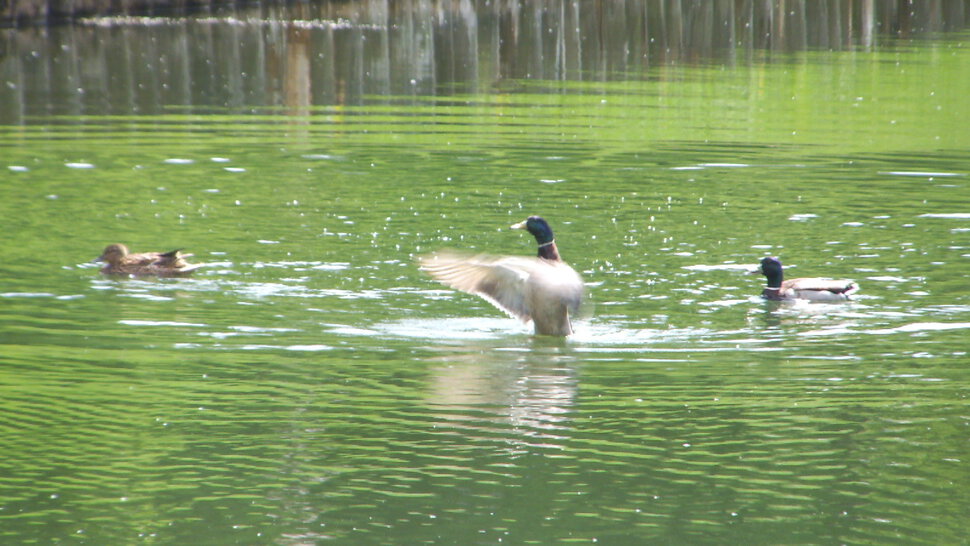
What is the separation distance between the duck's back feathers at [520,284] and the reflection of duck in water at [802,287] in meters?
2.12

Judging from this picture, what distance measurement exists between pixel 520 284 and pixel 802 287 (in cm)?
260

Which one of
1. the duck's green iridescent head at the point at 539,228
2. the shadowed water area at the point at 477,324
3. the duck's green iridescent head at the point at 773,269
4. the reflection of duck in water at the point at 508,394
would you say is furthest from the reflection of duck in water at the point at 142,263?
the duck's green iridescent head at the point at 773,269

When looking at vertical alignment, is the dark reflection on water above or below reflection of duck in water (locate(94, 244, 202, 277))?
above

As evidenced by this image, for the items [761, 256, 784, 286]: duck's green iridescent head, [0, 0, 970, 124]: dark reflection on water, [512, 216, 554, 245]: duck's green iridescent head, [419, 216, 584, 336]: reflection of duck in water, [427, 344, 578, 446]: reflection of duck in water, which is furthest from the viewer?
[0, 0, 970, 124]: dark reflection on water

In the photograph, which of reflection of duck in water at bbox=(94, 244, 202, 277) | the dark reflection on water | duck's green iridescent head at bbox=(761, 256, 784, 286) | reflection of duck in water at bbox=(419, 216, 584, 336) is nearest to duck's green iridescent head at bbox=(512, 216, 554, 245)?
reflection of duck in water at bbox=(419, 216, 584, 336)

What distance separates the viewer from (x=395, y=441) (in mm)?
9750

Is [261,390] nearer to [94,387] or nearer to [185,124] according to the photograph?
[94,387]

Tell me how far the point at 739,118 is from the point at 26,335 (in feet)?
55.7

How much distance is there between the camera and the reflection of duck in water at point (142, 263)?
1487 centimetres

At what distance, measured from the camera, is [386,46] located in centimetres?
3975

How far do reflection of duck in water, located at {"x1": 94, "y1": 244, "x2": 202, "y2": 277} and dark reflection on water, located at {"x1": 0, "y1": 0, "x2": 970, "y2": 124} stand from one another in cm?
1206

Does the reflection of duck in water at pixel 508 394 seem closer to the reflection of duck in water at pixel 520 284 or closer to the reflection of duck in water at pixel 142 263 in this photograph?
the reflection of duck in water at pixel 520 284

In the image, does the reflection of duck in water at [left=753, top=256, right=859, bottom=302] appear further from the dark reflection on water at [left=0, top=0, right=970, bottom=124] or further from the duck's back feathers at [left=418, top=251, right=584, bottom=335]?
the dark reflection on water at [left=0, top=0, right=970, bottom=124]

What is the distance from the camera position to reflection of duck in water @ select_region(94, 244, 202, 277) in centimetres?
1487
